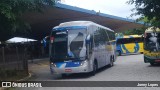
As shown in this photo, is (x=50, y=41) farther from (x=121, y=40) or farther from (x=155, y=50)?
(x=121, y=40)

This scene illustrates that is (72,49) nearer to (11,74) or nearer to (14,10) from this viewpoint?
(14,10)

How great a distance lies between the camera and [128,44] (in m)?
47.9

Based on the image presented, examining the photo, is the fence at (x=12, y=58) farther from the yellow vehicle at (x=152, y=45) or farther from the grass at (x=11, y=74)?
the yellow vehicle at (x=152, y=45)

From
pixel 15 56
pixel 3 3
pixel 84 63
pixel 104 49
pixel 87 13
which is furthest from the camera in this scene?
pixel 87 13

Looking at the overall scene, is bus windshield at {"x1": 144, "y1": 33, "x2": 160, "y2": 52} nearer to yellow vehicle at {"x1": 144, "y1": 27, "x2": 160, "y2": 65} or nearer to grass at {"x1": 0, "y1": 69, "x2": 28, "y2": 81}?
yellow vehicle at {"x1": 144, "y1": 27, "x2": 160, "y2": 65}

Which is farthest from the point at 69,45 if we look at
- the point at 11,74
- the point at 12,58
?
the point at 12,58

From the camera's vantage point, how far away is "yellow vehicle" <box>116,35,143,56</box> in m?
48.0

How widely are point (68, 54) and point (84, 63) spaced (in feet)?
3.18

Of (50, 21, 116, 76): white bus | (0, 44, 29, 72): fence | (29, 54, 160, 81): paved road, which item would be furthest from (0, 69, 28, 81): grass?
(50, 21, 116, 76): white bus

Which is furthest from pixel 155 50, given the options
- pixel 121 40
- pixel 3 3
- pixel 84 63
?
pixel 121 40

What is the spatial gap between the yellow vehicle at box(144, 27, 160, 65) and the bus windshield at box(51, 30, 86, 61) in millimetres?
7770

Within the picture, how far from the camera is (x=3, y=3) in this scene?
1638cm

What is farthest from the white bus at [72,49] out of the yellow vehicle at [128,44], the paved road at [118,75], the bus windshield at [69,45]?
the yellow vehicle at [128,44]

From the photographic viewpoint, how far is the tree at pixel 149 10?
22.2m
